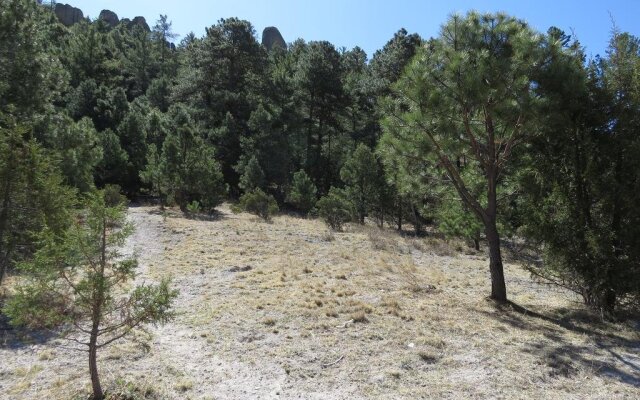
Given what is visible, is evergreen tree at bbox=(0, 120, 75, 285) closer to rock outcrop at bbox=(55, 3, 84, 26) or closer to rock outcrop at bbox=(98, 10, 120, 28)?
rock outcrop at bbox=(55, 3, 84, 26)

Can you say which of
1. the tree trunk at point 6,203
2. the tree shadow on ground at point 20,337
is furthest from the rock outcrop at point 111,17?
the tree shadow on ground at point 20,337

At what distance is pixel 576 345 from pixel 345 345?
339cm

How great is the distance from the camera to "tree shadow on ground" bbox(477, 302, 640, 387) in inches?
226

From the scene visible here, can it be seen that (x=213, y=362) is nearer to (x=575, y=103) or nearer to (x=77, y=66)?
(x=575, y=103)

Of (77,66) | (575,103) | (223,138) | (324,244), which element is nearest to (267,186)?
(223,138)

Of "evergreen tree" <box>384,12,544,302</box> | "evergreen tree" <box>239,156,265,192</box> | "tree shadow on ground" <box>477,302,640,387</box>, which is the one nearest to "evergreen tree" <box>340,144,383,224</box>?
"evergreen tree" <box>239,156,265,192</box>

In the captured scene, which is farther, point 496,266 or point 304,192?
point 304,192

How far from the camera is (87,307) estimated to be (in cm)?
481

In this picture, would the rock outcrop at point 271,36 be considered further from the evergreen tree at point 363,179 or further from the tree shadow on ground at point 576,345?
the tree shadow on ground at point 576,345

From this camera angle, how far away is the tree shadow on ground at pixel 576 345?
5730mm

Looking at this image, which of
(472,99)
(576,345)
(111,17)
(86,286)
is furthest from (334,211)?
(111,17)

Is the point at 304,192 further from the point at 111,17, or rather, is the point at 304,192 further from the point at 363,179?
the point at 111,17

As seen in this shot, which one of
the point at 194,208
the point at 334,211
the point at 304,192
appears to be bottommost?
the point at 194,208

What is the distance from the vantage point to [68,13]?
252ft
